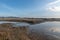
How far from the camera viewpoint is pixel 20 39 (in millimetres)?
14086

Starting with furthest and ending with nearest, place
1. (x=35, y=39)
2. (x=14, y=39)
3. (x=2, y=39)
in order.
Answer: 1. (x=35, y=39)
2. (x=14, y=39)
3. (x=2, y=39)

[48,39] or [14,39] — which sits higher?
[14,39]

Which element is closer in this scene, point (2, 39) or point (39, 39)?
point (2, 39)

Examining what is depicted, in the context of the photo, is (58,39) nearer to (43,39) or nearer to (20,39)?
(43,39)

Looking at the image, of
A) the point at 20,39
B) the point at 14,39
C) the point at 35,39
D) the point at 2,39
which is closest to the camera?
the point at 2,39

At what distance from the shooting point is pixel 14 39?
13070 millimetres

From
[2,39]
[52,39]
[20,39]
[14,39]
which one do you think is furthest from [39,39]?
[2,39]

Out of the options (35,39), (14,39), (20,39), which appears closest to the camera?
(14,39)

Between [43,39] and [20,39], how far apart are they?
517 centimetres

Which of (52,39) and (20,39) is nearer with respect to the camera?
(20,39)

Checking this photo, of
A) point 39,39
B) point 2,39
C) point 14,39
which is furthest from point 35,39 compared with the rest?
point 2,39

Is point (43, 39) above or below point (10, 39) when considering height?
below

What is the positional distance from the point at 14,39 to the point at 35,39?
5263mm

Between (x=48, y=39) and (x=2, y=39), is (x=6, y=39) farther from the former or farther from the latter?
(x=48, y=39)
